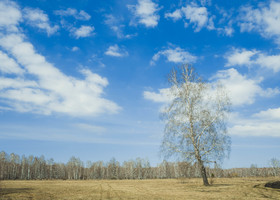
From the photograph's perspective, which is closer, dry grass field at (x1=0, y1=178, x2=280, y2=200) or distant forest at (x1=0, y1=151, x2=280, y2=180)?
dry grass field at (x1=0, y1=178, x2=280, y2=200)

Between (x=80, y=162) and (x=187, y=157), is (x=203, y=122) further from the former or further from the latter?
(x=80, y=162)

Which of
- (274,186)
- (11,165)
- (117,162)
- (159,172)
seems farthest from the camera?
(117,162)

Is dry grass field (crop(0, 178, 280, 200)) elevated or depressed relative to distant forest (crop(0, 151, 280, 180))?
elevated

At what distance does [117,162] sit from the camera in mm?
148750

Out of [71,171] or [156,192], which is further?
[71,171]

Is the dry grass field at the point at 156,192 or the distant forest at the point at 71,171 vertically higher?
the dry grass field at the point at 156,192

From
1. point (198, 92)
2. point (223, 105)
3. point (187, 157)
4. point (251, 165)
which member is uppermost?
point (198, 92)

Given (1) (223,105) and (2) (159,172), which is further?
(2) (159,172)

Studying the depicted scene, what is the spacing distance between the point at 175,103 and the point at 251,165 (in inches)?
6424

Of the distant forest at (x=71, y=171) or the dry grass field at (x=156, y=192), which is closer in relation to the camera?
the dry grass field at (x=156, y=192)

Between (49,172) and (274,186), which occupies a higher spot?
(274,186)

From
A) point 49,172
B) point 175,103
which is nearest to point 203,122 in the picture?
point 175,103

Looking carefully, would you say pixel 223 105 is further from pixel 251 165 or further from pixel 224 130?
pixel 251 165

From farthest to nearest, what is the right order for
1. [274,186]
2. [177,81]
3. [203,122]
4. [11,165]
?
1. [11,165]
2. [177,81]
3. [203,122]
4. [274,186]
